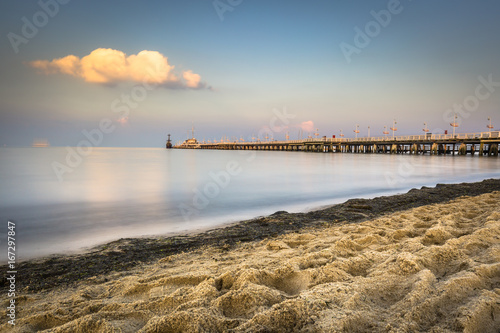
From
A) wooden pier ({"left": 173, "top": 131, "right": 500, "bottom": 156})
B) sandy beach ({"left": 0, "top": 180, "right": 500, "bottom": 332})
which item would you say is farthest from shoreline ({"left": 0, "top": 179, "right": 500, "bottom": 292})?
wooden pier ({"left": 173, "top": 131, "right": 500, "bottom": 156})

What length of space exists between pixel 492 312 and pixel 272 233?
4201 millimetres

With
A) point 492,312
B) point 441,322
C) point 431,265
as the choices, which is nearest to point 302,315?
point 441,322

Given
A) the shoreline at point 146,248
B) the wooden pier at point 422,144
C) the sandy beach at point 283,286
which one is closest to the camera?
the sandy beach at point 283,286

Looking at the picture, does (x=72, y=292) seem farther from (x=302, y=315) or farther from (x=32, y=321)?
(x=302, y=315)

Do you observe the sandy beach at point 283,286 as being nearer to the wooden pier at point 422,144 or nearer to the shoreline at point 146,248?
the shoreline at point 146,248

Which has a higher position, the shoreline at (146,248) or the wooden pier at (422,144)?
the wooden pier at (422,144)

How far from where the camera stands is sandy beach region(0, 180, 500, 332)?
6.58ft

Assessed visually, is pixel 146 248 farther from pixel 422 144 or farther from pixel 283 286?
pixel 422 144

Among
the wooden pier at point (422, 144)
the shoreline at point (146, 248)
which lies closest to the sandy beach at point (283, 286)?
the shoreline at point (146, 248)

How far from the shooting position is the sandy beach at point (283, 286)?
2.01 meters

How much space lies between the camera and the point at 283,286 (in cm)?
283

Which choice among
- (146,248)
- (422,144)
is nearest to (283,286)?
(146,248)

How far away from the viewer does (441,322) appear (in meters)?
1.90

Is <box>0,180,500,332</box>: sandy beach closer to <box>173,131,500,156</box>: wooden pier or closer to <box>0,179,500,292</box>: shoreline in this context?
<box>0,179,500,292</box>: shoreline
